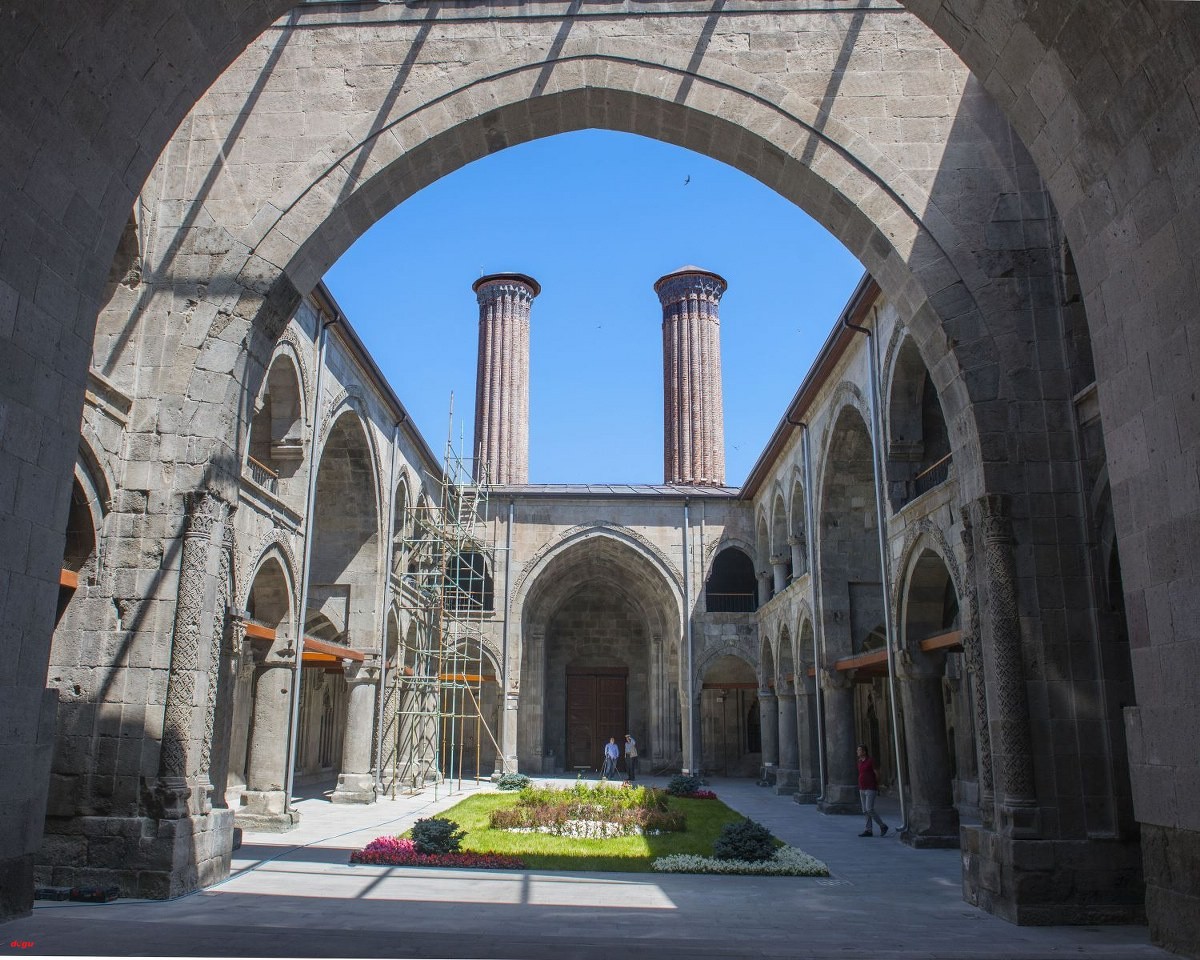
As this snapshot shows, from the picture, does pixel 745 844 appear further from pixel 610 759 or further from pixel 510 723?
pixel 510 723

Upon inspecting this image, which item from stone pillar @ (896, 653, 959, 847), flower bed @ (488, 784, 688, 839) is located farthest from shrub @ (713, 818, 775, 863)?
stone pillar @ (896, 653, 959, 847)

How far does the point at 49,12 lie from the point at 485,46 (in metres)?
5.49

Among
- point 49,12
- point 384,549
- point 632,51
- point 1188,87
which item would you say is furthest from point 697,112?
point 384,549

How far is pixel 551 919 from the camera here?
6746mm

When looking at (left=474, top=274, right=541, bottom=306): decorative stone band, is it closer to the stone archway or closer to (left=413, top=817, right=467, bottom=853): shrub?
(left=413, top=817, right=467, bottom=853): shrub

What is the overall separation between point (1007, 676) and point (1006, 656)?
0.50ft

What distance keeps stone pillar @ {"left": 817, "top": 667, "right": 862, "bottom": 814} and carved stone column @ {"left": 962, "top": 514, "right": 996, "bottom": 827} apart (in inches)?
338

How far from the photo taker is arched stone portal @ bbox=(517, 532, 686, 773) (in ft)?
85.4

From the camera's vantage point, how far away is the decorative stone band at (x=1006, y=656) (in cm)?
716

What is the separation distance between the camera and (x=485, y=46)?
898 centimetres

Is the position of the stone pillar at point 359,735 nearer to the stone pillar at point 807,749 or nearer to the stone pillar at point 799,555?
the stone pillar at point 807,749

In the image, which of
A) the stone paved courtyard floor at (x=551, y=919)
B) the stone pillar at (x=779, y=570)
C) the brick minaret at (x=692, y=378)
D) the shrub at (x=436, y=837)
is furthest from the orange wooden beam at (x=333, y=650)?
the brick minaret at (x=692, y=378)

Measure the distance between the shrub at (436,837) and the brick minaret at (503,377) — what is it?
20770 millimetres

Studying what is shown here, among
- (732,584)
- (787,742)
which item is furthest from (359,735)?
(732,584)
